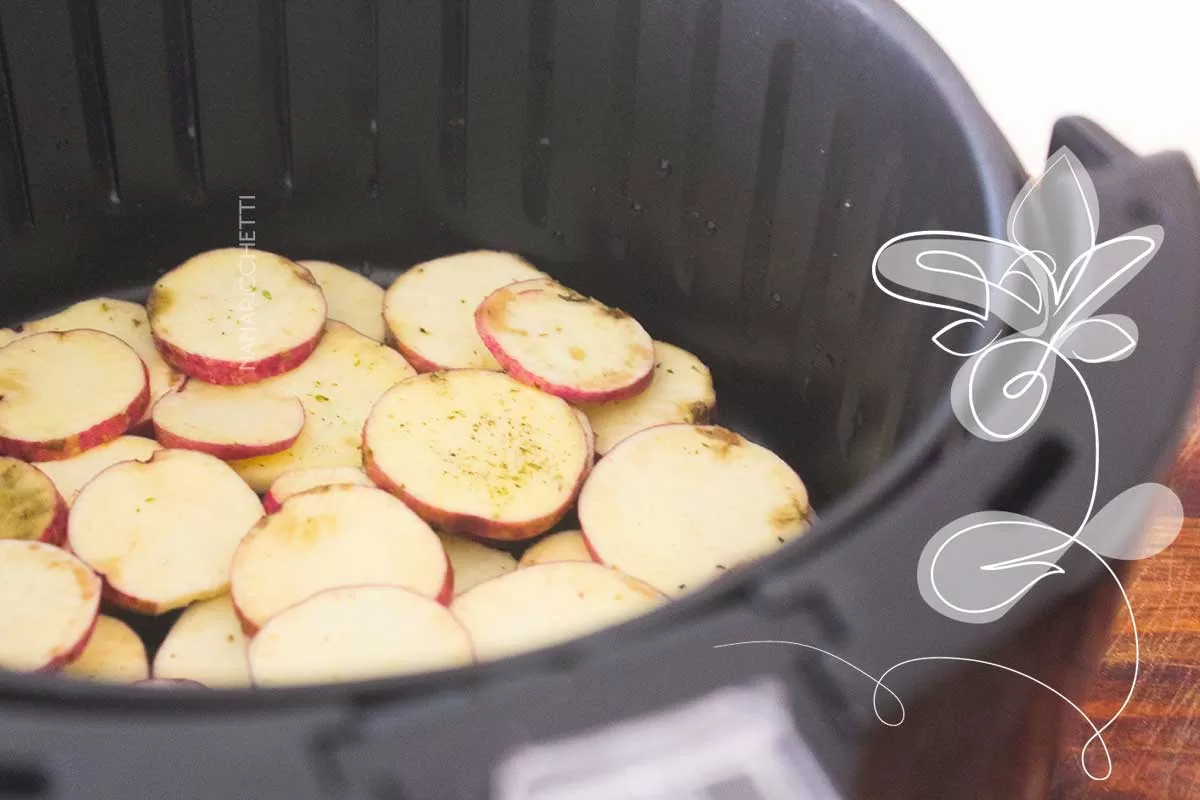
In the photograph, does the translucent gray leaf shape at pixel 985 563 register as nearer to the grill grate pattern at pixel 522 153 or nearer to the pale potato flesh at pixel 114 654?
the grill grate pattern at pixel 522 153

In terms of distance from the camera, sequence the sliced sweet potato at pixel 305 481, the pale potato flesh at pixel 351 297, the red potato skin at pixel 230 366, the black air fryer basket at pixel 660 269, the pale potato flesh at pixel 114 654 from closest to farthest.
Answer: the black air fryer basket at pixel 660 269 < the pale potato flesh at pixel 114 654 < the sliced sweet potato at pixel 305 481 < the red potato skin at pixel 230 366 < the pale potato flesh at pixel 351 297

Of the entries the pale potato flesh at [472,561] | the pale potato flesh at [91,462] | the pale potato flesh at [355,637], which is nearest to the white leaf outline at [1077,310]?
the pale potato flesh at [355,637]

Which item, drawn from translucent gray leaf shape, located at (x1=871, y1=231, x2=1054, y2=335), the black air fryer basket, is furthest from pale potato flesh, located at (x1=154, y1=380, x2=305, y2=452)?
translucent gray leaf shape, located at (x1=871, y1=231, x2=1054, y2=335)

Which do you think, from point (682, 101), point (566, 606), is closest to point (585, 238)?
point (682, 101)

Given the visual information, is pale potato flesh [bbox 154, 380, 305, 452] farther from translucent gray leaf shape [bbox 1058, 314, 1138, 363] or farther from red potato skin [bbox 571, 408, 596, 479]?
translucent gray leaf shape [bbox 1058, 314, 1138, 363]

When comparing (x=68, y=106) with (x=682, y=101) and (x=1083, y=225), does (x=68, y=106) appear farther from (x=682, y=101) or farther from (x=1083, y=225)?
(x=1083, y=225)

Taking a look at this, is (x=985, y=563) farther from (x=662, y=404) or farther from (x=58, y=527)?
(x=58, y=527)
